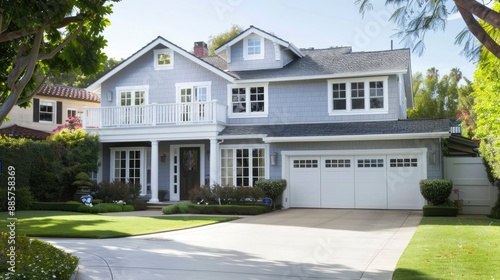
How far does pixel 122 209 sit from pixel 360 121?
10.3 metres

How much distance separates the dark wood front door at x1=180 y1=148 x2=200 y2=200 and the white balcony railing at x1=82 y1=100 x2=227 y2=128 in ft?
6.58

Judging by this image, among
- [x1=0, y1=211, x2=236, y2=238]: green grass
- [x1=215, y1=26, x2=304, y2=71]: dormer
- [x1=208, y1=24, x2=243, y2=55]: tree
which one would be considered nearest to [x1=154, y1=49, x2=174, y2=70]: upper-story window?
[x1=215, y1=26, x2=304, y2=71]: dormer

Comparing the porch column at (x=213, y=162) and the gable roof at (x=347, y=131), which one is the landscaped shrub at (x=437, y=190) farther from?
the porch column at (x=213, y=162)

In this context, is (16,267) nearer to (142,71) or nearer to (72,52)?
(72,52)

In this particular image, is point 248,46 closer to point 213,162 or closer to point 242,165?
point 242,165

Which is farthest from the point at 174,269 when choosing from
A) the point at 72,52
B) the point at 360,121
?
the point at 360,121

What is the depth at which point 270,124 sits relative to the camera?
23094mm

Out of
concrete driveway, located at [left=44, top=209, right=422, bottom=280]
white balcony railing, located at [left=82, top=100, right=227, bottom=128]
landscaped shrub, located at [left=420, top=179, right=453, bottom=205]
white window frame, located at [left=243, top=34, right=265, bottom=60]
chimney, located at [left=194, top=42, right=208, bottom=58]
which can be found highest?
chimney, located at [left=194, top=42, right=208, bottom=58]

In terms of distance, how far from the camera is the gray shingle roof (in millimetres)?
19875

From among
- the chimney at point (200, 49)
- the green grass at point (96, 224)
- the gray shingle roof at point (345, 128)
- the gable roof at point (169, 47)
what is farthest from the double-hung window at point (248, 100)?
the green grass at point (96, 224)

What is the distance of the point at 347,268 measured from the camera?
8.60 meters

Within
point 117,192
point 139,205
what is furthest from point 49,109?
point 139,205

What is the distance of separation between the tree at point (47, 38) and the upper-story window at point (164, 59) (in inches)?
544

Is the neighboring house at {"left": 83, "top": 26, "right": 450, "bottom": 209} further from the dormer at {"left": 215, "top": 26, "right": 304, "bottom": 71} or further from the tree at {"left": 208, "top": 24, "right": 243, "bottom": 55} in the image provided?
the tree at {"left": 208, "top": 24, "right": 243, "bottom": 55}
